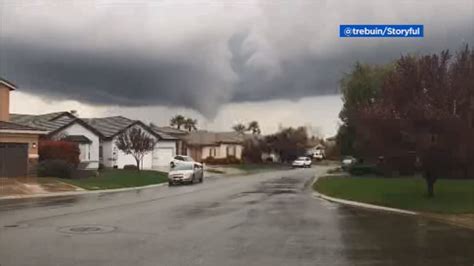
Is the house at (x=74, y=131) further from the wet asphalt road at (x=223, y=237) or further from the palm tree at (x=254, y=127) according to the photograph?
the palm tree at (x=254, y=127)

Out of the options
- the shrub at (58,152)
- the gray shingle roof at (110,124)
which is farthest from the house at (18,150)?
the gray shingle roof at (110,124)

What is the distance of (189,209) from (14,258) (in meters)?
11.2

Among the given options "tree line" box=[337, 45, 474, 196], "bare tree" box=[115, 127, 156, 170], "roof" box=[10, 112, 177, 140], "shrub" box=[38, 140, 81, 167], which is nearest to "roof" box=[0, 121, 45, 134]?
"shrub" box=[38, 140, 81, 167]

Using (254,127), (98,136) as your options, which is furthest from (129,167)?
(254,127)

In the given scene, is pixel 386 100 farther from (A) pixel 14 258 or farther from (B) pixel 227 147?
(B) pixel 227 147

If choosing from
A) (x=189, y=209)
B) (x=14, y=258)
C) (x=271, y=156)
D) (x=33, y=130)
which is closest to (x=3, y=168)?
(x=33, y=130)

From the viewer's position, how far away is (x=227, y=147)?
319 feet

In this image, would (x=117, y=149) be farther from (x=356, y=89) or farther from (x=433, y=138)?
(x=433, y=138)

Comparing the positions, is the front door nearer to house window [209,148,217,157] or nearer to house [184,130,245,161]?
house [184,130,245,161]

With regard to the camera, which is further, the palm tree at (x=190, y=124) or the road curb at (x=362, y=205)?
the palm tree at (x=190, y=124)

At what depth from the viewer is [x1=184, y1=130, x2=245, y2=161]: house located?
92.9m

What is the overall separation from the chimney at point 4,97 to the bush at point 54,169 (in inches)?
212

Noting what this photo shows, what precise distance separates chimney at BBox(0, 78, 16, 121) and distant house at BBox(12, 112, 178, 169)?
431 centimetres

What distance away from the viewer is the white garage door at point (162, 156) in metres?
67.8
